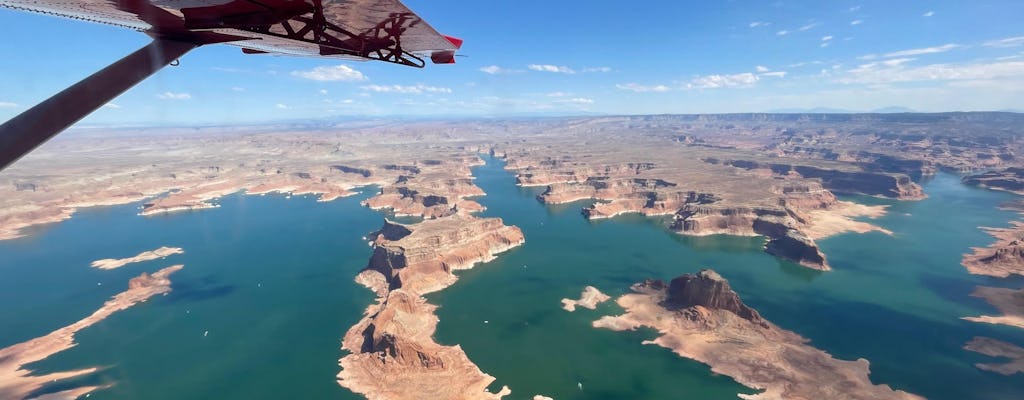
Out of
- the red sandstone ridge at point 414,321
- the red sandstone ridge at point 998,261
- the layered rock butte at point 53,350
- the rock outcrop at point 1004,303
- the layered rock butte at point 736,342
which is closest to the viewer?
the layered rock butte at point 736,342

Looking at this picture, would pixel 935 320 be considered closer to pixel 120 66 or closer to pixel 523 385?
pixel 523 385

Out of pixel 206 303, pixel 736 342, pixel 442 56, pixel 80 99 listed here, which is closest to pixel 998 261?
pixel 736 342

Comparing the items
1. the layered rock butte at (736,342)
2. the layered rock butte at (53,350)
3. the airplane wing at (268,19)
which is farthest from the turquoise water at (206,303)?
the airplane wing at (268,19)

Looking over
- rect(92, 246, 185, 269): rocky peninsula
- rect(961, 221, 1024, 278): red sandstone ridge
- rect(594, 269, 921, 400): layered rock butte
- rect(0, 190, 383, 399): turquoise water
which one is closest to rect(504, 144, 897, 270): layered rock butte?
rect(961, 221, 1024, 278): red sandstone ridge

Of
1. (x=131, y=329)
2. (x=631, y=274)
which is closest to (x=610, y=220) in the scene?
(x=631, y=274)

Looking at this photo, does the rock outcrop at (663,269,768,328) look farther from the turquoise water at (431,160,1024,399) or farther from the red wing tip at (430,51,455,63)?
the red wing tip at (430,51,455,63)

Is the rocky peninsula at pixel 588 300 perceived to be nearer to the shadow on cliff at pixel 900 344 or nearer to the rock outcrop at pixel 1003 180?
the shadow on cliff at pixel 900 344
